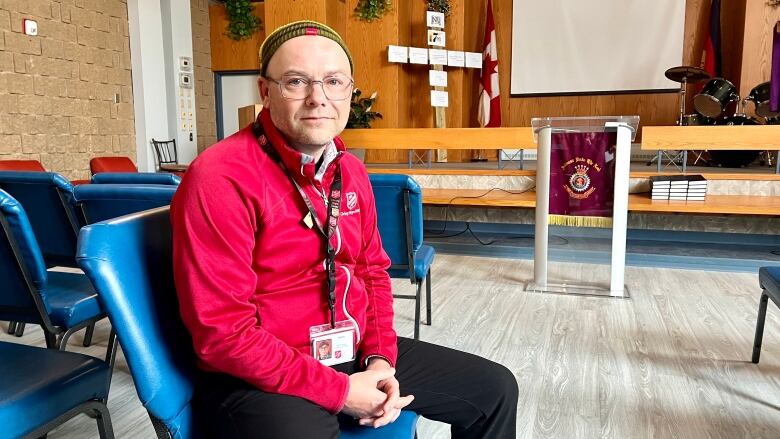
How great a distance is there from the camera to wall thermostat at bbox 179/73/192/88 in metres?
7.98

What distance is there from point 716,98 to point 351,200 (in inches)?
241

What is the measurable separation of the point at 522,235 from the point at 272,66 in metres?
3.98

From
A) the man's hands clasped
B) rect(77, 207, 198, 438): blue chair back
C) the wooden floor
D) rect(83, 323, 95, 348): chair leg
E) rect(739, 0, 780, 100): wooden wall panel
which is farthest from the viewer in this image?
rect(739, 0, 780, 100): wooden wall panel

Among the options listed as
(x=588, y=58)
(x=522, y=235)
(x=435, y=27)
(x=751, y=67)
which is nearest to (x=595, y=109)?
(x=588, y=58)

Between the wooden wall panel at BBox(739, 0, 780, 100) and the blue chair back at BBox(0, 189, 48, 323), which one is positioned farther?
the wooden wall panel at BBox(739, 0, 780, 100)

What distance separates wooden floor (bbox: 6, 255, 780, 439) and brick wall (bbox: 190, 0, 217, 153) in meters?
6.10

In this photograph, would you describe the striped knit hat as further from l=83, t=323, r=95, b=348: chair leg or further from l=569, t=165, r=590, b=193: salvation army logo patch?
l=569, t=165, r=590, b=193: salvation army logo patch

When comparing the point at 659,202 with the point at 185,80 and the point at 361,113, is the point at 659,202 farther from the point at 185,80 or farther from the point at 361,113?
the point at 185,80

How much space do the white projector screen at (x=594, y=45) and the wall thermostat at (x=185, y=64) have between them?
4.72m

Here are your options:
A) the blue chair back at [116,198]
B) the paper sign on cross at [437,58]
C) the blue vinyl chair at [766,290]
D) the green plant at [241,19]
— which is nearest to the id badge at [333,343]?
the blue chair back at [116,198]

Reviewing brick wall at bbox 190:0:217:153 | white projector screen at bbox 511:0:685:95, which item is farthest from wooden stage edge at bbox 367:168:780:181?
brick wall at bbox 190:0:217:153

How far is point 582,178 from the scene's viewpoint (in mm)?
3283

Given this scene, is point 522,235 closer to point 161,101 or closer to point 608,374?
point 608,374

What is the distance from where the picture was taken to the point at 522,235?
15.6 ft
